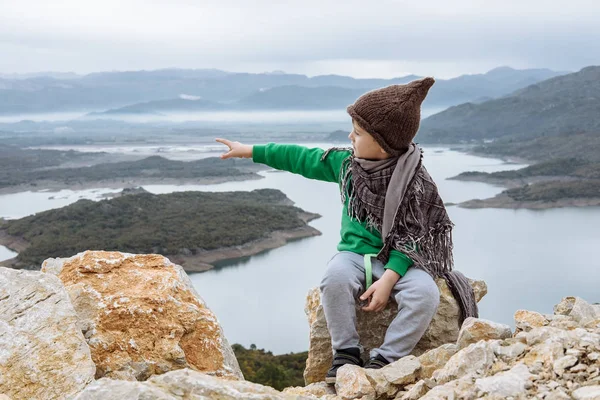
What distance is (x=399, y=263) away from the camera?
2.54m

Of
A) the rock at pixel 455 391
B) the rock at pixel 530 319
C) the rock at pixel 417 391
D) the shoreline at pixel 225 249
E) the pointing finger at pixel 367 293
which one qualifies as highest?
the pointing finger at pixel 367 293

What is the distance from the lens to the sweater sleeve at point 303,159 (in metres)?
2.87

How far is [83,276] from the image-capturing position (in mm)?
2674

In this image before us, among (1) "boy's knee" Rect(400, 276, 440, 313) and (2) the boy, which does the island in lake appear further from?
(1) "boy's knee" Rect(400, 276, 440, 313)

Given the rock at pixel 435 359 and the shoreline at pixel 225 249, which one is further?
the shoreline at pixel 225 249

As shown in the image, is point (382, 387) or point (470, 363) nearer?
point (470, 363)

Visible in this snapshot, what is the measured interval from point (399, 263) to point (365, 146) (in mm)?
509

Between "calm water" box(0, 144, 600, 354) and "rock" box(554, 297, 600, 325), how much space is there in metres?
14.2

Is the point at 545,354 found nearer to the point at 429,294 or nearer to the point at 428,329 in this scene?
the point at 429,294

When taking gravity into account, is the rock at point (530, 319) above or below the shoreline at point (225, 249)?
above

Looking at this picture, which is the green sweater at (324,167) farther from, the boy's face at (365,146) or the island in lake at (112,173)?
the island in lake at (112,173)

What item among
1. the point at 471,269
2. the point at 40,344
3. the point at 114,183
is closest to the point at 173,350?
the point at 40,344

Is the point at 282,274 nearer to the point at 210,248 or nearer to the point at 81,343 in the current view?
the point at 210,248

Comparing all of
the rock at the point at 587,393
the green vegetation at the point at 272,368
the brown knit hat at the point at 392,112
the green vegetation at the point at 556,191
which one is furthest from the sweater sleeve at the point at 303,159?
the green vegetation at the point at 556,191
